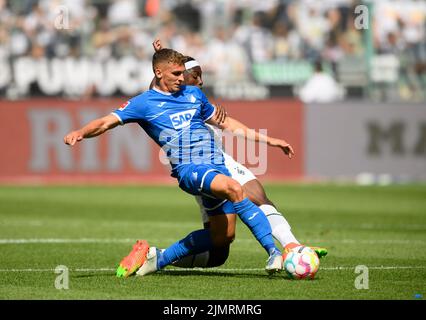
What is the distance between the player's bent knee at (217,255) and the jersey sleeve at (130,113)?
4.82ft

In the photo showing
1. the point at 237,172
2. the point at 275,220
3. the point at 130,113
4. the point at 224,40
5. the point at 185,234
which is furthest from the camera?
the point at 224,40

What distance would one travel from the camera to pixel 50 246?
40.2 ft

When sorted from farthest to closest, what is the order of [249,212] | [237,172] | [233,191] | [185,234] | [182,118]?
[185,234] < [237,172] < [182,118] < [249,212] < [233,191]

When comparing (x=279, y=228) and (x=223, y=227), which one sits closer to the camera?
(x=223, y=227)

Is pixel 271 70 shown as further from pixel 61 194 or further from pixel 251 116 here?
pixel 61 194

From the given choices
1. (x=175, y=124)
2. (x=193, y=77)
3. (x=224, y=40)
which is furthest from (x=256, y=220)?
(x=224, y=40)

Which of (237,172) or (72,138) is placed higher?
(72,138)

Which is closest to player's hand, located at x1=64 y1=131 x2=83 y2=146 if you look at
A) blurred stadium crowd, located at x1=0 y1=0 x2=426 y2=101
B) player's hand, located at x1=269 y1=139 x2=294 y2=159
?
player's hand, located at x1=269 y1=139 x2=294 y2=159

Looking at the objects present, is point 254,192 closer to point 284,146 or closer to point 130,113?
point 284,146

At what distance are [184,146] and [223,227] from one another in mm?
848

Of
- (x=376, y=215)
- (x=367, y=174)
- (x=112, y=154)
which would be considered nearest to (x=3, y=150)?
(x=112, y=154)

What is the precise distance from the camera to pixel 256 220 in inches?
357

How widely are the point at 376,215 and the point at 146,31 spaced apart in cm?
1057

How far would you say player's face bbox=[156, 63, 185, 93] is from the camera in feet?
30.6
